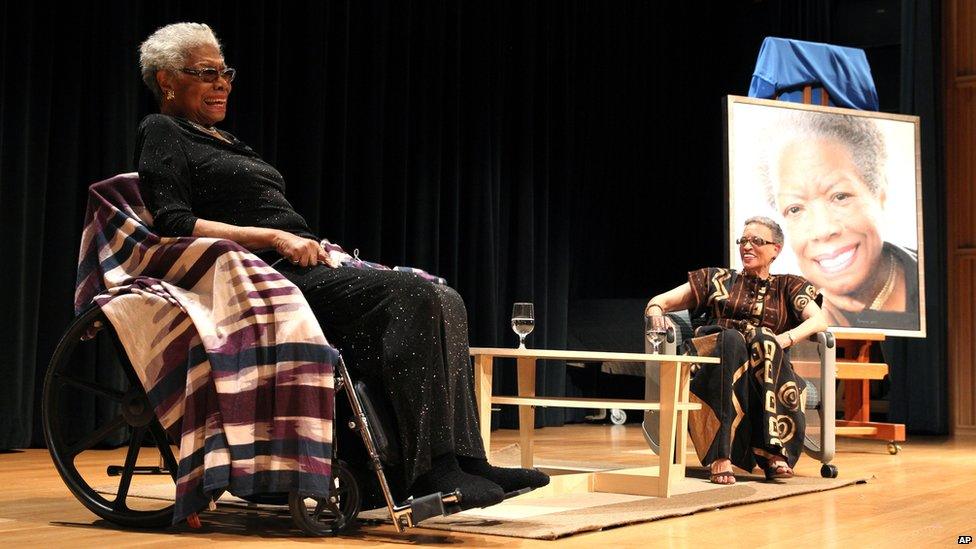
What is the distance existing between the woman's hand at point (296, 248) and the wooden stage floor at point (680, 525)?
1.85 ft

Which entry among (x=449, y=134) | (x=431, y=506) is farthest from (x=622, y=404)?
(x=449, y=134)

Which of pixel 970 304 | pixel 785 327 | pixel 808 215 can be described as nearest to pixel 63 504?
pixel 785 327

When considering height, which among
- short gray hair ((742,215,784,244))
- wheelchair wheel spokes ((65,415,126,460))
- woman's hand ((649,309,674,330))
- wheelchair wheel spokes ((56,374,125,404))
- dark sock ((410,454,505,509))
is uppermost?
short gray hair ((742,215,784,244))

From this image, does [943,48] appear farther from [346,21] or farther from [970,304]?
[346,21]

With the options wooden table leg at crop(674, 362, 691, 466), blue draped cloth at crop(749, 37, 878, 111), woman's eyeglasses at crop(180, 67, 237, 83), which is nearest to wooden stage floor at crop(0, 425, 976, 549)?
wooden table leg at crop(674, 362, 691, 466)

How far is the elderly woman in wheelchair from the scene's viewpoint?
2412mm

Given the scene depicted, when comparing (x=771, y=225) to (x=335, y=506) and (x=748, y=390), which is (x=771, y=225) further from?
(x=335, y=506)

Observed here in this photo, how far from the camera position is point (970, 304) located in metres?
7.12

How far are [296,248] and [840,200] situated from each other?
393cm

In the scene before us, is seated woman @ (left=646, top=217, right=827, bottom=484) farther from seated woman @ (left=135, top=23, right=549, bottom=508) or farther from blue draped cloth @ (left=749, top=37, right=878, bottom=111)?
blue draped cloth @ (left=749, top=37, right=878, bottom=111)

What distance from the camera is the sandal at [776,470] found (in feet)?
13.1

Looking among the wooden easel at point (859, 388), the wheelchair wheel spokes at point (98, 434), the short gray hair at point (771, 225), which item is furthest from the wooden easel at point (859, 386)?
the wheelchair wheel spokes at point (98, 434)

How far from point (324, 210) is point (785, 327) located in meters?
2.32

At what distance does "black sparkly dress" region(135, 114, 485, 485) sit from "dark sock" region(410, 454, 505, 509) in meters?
0.03
